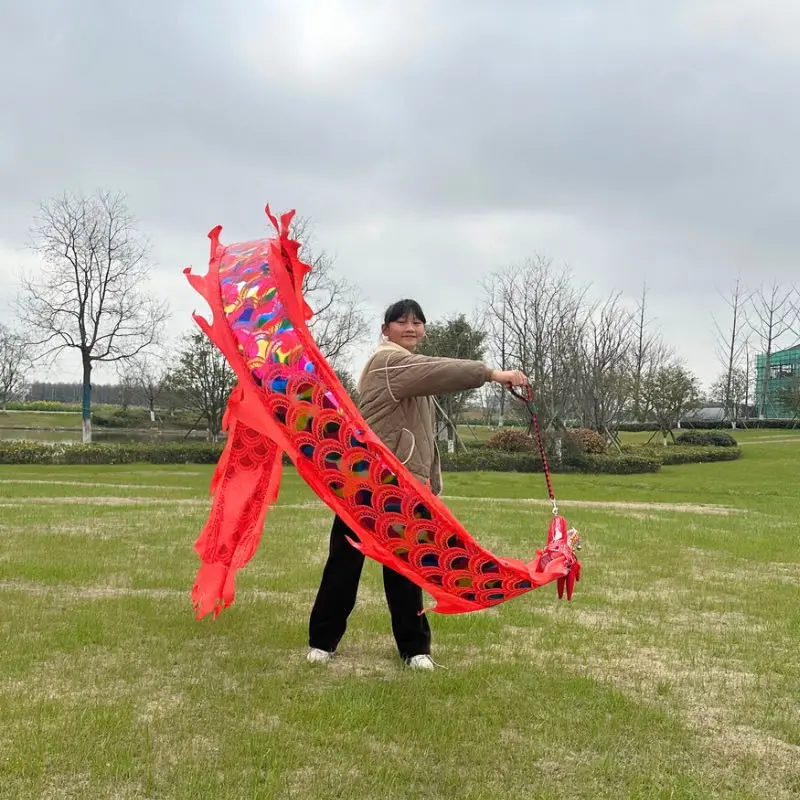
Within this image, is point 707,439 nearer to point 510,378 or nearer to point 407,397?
point 407,397

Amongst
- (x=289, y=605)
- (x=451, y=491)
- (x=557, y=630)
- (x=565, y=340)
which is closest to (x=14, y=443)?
(x=451, y=491)

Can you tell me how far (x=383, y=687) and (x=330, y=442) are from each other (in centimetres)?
140

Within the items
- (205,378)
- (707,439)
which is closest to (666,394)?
(707,439)

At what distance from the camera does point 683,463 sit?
98.8 feet

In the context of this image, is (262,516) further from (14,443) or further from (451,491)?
(14,443)

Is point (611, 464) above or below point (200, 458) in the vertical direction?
above

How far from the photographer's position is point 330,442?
4.16 meters

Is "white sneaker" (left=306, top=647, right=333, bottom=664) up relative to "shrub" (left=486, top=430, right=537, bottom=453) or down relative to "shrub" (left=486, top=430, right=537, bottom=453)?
down

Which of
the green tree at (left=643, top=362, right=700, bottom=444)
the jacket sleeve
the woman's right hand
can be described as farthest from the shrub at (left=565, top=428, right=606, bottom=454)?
the woman's right hand

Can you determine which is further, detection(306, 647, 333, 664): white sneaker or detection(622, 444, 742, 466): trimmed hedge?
detection(622, 444, 742, 466): trimmed hedge

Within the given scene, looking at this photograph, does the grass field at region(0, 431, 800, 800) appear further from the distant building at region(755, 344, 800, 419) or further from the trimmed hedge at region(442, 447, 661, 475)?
the distant building at region(755, 344, 800, 419)

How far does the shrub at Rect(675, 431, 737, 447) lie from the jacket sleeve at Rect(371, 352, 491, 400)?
107ft

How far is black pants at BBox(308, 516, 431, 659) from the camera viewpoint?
4.61 meters

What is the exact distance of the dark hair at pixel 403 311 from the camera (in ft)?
15.2
